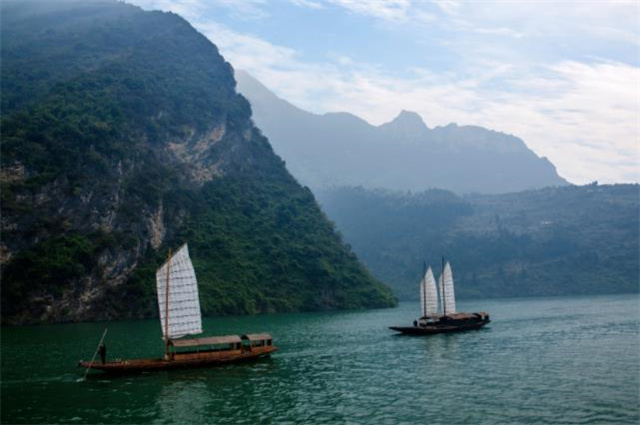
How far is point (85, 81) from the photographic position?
149 meters

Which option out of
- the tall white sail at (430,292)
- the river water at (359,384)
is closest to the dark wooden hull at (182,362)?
the river water at (359,384)

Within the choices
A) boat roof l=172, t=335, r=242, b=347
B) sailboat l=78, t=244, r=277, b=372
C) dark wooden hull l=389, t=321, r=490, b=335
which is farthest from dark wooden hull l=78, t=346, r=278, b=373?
dark wooden hull l=389, t=321, r=490, b=335

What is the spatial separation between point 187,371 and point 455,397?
21.4 m

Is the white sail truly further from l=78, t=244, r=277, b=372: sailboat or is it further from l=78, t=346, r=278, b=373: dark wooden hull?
l=78, t=346, r=278, b=373: dark wooden hull

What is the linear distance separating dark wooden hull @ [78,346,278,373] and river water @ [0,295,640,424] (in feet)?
2.60

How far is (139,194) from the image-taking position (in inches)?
5044

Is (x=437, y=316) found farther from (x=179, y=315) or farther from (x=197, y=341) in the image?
(x=179, y=315)

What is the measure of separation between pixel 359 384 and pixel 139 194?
95.9 metres

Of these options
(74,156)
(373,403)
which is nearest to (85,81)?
(74,156)

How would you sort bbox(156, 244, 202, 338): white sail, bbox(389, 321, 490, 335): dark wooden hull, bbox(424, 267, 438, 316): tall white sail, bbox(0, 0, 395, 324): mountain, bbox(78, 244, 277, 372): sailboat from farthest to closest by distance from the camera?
bbox(0, 0, 395, 324): mountain → bbox(424, 267, 438, 316): tall white sail → bbox(389, 321, 490, 335): dark wooden hull → bbox(156, 244, 202, 338): white sail → bbox(78, 244, 277, 372): sailboat

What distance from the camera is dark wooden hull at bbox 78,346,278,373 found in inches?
1799

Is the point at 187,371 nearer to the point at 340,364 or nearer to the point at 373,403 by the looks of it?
the point at 340,364

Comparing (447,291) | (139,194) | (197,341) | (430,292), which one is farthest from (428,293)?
(139,194)

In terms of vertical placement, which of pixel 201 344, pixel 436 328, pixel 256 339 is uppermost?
pixel 201 344
